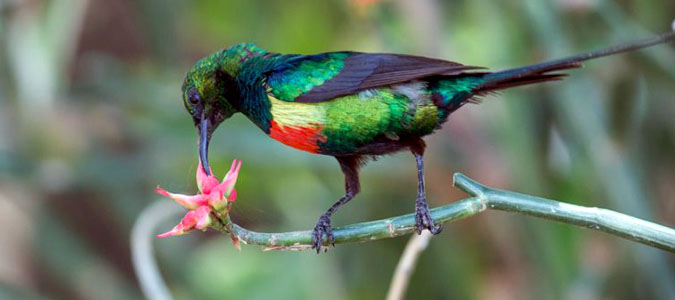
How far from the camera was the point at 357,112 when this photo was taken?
5.95 feet

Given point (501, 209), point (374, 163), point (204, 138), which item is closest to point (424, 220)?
point (501, 209)

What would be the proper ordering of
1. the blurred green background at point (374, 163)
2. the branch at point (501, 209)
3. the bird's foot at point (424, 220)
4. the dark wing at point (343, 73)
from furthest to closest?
the blurred green background at point (374, 163) < the dark wing at point (343, 73) < the bird's foot at point (424, 220) < the branch at point (501, 209)

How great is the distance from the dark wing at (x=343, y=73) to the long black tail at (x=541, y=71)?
0.07 meters

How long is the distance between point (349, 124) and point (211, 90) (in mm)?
290

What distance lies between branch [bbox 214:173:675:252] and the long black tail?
0.26m

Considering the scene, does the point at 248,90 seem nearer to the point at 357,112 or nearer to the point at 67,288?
the point at 357,112

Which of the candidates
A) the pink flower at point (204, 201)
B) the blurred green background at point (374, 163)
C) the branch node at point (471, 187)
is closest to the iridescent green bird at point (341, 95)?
the branch node at point (471, 187)

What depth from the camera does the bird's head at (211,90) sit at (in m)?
1.90

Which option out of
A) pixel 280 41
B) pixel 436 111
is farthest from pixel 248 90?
pixel 280 41

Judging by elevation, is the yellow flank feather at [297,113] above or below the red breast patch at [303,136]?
above

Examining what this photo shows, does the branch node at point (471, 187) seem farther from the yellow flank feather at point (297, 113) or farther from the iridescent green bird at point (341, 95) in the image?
the yellow flank feather at point (297, 113)

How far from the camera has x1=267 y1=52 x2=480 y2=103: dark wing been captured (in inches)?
71.1

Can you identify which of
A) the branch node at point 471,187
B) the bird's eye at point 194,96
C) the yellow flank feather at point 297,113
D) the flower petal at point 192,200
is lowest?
the flower petal at point 192,200

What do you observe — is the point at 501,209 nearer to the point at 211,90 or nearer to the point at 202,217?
the point at 202,217
